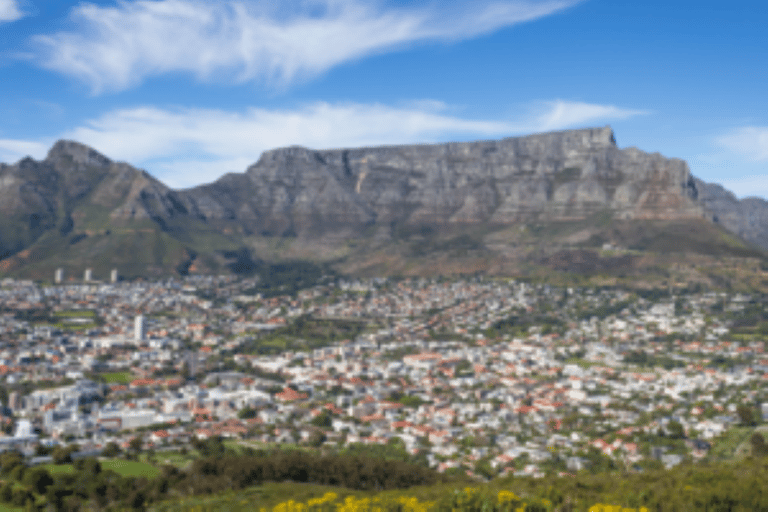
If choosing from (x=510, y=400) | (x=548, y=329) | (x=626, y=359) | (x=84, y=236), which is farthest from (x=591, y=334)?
(x=84, y=236)

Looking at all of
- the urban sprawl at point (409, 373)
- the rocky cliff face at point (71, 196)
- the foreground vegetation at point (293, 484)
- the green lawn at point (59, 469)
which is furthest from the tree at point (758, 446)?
the rocky cliff face at point (71, 196)

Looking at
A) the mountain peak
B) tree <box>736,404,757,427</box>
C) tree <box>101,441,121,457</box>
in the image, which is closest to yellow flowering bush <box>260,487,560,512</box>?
Answer: tree <box>101,441,121,457</box>

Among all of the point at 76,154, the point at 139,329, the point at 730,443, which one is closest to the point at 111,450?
the point at 730,443

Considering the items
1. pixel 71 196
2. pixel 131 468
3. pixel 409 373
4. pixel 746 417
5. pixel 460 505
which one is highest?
pixel 71 196

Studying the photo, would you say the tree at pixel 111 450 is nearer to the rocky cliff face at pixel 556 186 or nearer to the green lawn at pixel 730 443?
the green lawn at pixel 730 443

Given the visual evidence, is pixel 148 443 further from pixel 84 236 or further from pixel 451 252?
pixel 84 236

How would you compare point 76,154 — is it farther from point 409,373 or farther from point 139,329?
point 409,373
